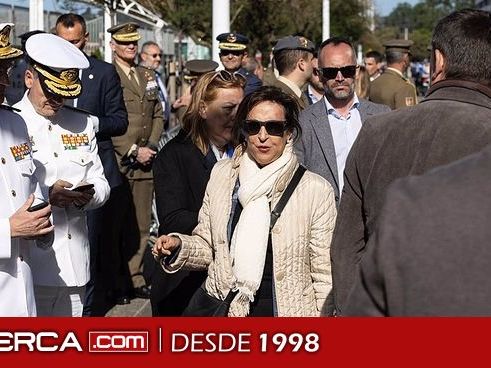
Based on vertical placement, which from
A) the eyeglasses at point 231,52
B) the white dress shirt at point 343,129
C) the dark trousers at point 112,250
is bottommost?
the dark trousers at point 112,250

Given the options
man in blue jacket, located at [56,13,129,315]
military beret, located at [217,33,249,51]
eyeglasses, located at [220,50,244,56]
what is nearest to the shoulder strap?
man in blue jacket, located at [56,13,129,315]

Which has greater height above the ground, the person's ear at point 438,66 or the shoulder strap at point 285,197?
the person's ear at point 438,66

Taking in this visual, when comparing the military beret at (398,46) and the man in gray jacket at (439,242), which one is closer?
the man in gray jacket at (439,242)

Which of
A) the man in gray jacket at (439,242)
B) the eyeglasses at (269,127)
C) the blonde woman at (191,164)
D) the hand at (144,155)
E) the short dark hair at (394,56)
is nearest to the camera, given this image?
the man in gray jacket at (439,242)

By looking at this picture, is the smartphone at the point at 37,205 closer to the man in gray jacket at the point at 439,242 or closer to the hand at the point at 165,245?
the hand at the point at 165,245

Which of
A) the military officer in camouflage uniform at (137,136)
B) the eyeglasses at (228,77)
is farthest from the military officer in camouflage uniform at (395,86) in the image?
the eyeglasses at (228,77)

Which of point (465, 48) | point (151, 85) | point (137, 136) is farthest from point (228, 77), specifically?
point (151, 85)

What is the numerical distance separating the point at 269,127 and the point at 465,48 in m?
1.23

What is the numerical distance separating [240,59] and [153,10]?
10.1m

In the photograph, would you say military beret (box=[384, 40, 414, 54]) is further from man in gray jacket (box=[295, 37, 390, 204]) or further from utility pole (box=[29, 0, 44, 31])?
man in gray jacket (box=[295, 37, 390, 204])

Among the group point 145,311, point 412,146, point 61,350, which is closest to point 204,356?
point 61,350

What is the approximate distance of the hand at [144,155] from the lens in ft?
28.7

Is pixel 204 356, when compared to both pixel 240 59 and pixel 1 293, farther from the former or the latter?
pixel 240 59

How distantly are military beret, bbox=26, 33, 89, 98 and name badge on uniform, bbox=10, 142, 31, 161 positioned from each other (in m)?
0.71
